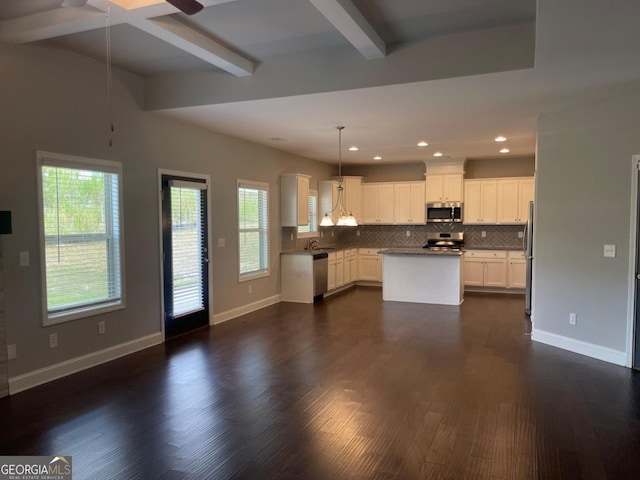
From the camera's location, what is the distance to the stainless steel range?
9.40 meters

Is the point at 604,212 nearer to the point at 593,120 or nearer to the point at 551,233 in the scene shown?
the point at 551,233

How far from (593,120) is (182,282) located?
5.09 meters

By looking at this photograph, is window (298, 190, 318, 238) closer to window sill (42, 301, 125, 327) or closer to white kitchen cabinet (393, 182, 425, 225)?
white kitchen cabinet (393, 182, 425, 225)

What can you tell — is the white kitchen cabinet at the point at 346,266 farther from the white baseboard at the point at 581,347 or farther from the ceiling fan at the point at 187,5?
the ceiling fan at the point at 187,5

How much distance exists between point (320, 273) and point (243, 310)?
5.79 feet

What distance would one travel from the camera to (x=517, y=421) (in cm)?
322

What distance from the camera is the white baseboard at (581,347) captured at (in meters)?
4.53

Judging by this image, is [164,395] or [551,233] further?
[551,233]

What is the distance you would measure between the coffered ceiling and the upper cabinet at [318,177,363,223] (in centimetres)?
377

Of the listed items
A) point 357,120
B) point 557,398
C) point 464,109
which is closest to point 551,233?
point 464,109

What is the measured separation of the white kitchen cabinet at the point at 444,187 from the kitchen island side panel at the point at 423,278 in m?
2.09

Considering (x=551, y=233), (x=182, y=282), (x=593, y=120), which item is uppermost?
(x=593, y=120)

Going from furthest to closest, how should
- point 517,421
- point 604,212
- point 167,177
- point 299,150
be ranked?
point 299,150 → point 167,177 → point 604,212 → point 517,421

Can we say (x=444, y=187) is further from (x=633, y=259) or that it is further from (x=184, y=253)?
(x=184, y=253)
